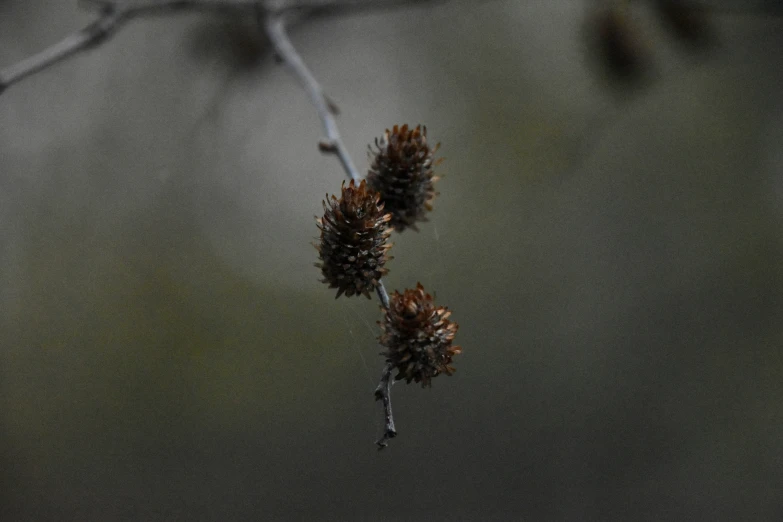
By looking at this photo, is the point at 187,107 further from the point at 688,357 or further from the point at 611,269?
the point at 688,357

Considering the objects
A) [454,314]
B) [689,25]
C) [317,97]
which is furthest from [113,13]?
[454,314]

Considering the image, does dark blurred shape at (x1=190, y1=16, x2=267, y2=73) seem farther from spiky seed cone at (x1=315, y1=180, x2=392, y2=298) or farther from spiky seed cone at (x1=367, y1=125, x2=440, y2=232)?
spiky seed cone at (x1=315, y1=180, x2=392, y2=298)

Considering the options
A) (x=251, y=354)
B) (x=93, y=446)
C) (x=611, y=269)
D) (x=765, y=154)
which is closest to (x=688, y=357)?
(x=611, y=269)

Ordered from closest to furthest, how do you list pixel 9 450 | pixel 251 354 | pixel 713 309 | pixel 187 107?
pixel 187 107 → pixel 713 309 → pixel 9 450 → pixel 251 354

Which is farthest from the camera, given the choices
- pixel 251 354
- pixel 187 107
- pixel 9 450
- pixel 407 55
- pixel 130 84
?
pixel 407 55

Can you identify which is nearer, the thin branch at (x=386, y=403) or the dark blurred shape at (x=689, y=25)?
the thin branch at (x=386, y=403)

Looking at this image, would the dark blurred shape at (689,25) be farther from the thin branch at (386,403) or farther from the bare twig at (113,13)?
the thin branch at (386,403)

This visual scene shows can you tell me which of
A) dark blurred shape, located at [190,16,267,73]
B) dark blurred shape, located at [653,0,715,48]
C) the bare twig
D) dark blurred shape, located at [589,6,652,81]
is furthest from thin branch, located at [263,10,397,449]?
dark blurred shape, located at [653,0,715,48]

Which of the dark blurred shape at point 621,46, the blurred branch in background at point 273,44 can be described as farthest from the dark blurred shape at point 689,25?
the blurred branch in background at point 273,44
